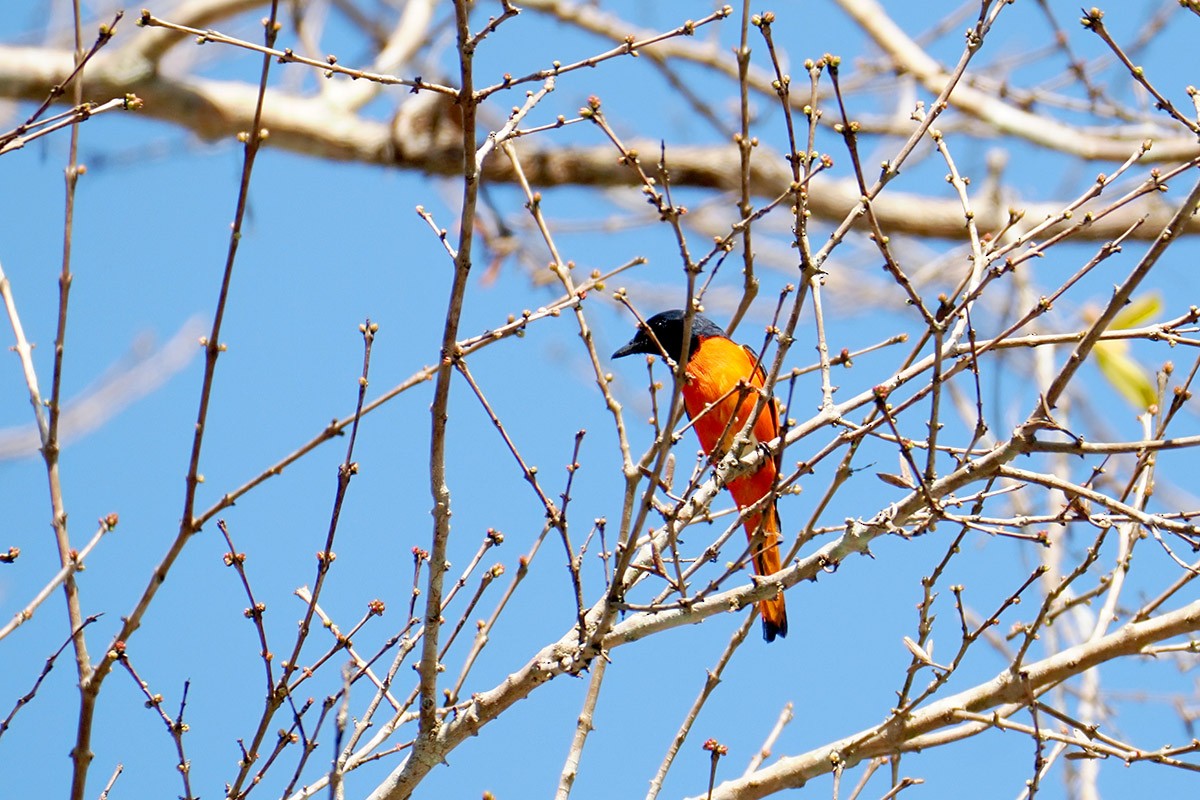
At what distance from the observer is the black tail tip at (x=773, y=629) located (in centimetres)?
479

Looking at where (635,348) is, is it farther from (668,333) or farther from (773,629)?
(773,629)

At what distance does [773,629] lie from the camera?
482 cm

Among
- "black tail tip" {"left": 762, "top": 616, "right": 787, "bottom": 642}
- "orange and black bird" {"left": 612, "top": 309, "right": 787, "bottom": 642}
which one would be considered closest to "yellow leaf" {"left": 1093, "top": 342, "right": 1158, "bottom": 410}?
"orange and black bird" {"left": 612, "top": 309, "right": 787, "bottom": 642}

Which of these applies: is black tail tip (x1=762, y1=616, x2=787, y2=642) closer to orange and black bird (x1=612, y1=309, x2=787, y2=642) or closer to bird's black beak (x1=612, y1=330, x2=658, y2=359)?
orange and black bird (x1=612, y1=309, x2=787, y2=642)

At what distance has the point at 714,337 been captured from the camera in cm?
541

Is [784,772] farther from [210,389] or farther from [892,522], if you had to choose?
→ [210,389]

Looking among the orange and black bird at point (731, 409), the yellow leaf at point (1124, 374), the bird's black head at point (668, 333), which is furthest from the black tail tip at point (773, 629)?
the yellow leaf at point (1124, 374)

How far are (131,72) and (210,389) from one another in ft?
16.9

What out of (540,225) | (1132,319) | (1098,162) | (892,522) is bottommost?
(892,522)

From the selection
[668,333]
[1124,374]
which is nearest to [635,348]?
[668,333]

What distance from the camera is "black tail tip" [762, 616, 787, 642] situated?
479cm

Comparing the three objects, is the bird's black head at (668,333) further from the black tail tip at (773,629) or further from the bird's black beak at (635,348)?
the black tail tip at (773,629)

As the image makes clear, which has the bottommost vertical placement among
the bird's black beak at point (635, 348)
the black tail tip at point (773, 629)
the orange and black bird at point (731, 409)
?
the black tail tip at point (773, 629)

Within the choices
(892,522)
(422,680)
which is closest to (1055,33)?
(892,522)
